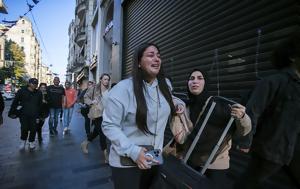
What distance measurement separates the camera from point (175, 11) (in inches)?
263

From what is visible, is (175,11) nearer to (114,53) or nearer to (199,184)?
(199,184)

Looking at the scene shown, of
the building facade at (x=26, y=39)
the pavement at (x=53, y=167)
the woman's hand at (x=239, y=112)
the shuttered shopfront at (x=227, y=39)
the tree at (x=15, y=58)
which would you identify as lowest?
the pavement at (x=53, y=167)

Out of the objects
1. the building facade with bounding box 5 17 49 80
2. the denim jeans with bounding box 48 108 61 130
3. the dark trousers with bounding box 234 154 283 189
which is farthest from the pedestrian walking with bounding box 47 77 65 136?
the building facade with bounding box 5 17 49 80

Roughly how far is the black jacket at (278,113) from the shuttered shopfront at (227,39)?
0.96 metres

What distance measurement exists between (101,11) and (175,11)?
494 inches

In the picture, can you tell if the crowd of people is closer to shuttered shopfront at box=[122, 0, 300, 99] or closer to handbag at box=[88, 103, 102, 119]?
shuttered shopfront at box=[122, 0, 300, 99]

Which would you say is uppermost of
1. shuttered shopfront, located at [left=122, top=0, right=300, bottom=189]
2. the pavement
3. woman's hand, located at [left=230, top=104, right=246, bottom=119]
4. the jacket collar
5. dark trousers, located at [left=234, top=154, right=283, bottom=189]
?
shuttered shopfront, located at [left=122, top=0, right=300, bottom=189]

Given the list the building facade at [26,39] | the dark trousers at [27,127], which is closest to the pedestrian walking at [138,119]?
the dark trousers at [27,127]

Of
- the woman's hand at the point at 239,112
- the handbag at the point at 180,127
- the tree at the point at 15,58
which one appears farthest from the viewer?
the tree at the point at 15,58

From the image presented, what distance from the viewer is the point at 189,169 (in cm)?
215

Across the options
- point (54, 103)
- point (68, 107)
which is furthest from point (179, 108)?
point (68, 107)

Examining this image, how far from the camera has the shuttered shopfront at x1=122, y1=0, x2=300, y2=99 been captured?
12.1 ft

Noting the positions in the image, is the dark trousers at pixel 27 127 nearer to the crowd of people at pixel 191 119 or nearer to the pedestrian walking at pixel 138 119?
the crowd of people at pixel 191 119

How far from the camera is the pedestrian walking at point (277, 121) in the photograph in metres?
2.36
